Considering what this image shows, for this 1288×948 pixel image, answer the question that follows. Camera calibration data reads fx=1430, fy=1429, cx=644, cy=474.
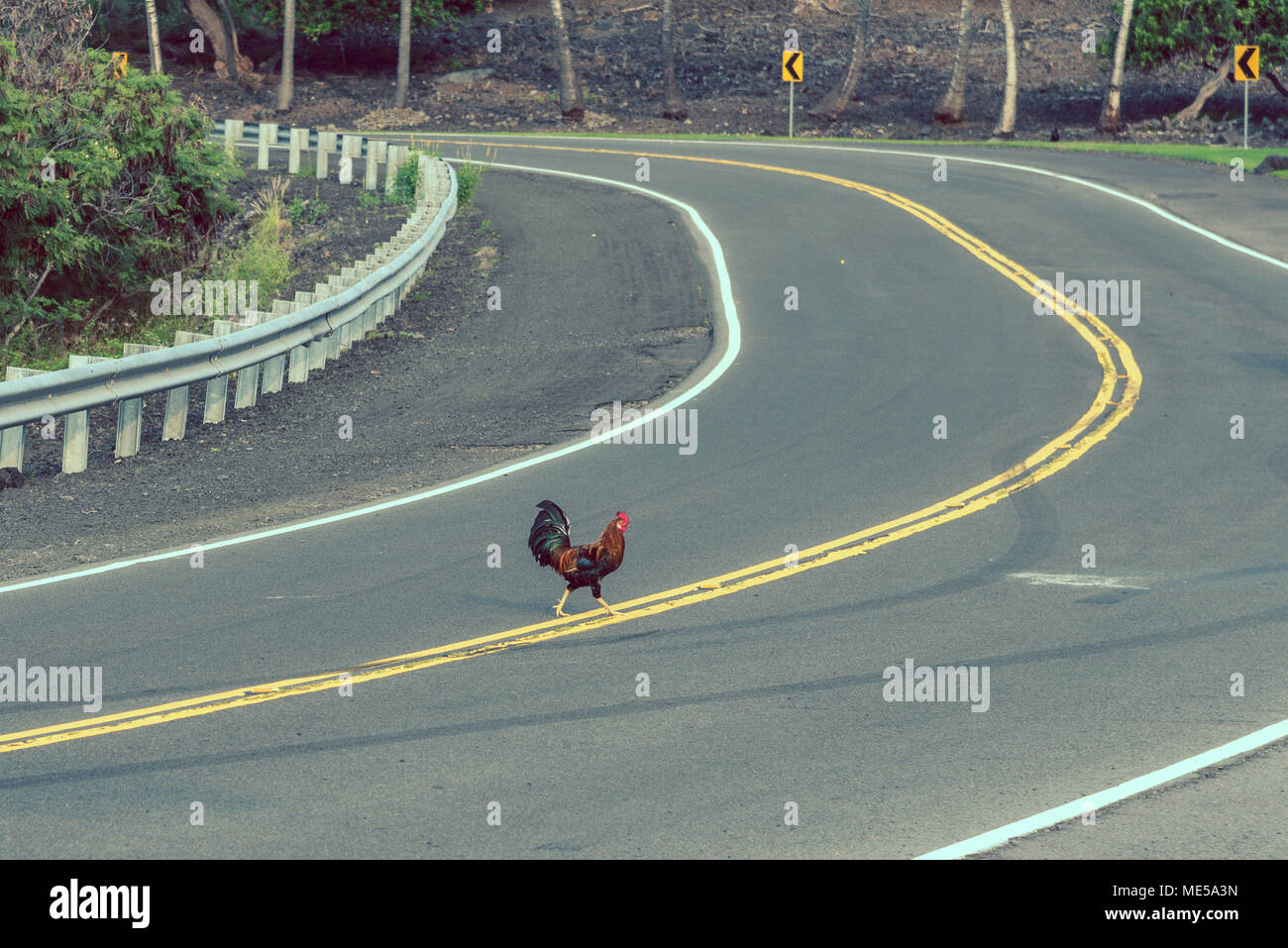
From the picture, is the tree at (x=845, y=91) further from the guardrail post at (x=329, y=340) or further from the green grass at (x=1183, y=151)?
the guardrail post at (x=329, y=340)

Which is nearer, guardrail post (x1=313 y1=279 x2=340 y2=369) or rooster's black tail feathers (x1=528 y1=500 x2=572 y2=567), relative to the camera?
rooster's black tail feathers (x1=528 y1=500 x2=572 y2=567)

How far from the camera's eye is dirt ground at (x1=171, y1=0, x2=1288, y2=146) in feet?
158

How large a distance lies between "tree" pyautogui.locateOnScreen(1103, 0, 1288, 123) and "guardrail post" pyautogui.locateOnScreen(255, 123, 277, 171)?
2790 cm

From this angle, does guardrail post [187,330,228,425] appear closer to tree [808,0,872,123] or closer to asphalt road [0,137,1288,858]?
asphalt road [0,137,1288,858]

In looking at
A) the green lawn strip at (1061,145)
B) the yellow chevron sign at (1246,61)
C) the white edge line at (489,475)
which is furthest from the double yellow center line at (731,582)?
the yellow chevron sign at (1246,61)

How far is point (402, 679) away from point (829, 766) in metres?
2.46

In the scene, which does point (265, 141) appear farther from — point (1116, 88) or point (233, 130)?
point (1116, 88)

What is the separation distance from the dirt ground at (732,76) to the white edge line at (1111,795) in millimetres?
38725

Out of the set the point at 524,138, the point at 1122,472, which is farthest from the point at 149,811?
the point at 524,138

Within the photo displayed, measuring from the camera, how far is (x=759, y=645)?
8086 mm

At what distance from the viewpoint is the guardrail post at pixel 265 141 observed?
32.1 metres

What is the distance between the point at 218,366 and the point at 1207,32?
130ft

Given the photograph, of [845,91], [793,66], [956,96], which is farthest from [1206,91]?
[793,66]

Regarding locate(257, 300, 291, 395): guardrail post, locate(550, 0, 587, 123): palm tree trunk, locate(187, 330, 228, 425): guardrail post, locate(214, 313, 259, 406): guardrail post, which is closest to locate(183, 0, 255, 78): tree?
locate(550, 0, 587, 123): palm tree trunk
